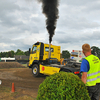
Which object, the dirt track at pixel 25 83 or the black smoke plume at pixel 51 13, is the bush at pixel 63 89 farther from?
the black smoke plume at pixel 51 13

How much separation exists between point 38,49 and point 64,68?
11.2 ft

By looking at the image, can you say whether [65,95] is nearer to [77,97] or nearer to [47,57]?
[77,97]

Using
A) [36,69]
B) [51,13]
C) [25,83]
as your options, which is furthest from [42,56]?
[51,13]

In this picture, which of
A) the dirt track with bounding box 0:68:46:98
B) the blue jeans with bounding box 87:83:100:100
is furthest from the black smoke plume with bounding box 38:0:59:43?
the blue jeans with bounding box 87:83:100:100

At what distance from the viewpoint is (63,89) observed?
6.68 feet

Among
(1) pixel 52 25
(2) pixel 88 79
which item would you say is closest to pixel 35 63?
(1) pixel 52 25

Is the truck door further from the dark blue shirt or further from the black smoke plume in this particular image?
the dark blue shirt

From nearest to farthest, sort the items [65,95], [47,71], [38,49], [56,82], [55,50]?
[65,95] → [56,82] → [47,71] → [38,49] → [55,50]

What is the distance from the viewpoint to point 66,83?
208cm

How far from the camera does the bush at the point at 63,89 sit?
1984mm

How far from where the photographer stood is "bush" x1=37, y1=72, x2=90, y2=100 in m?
1.98

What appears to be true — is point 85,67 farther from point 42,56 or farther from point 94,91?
point 42,56

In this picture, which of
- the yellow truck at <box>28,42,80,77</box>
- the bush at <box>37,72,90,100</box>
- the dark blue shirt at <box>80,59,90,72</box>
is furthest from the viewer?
the yellow truck at <box>28,42,80,77</box>

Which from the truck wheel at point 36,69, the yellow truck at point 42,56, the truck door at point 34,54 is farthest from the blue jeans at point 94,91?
the truck wheel at point 36,69
